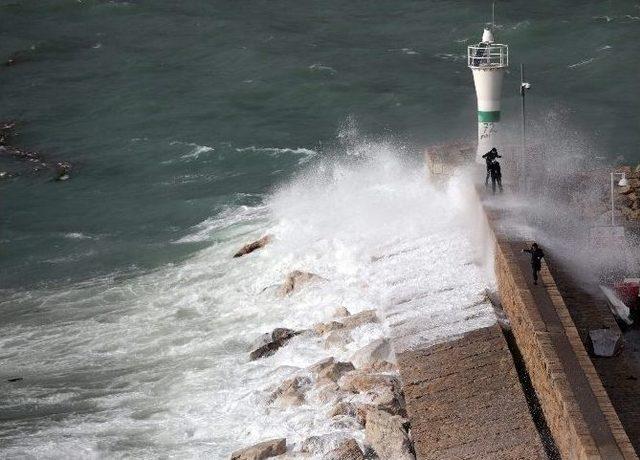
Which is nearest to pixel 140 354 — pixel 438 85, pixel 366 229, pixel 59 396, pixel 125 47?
pixel 59 396

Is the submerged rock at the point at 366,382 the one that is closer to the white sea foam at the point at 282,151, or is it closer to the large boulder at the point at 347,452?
the large boulder at the point at 347,452

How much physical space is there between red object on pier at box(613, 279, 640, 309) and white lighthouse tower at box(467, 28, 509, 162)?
19.5 ft

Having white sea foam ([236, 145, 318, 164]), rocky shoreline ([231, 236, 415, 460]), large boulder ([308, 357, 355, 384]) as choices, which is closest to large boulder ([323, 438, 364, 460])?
rocky shoreline ([231, 236, 415, 460])

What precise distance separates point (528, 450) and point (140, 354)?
9.19 m

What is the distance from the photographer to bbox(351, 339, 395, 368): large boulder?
16.4m

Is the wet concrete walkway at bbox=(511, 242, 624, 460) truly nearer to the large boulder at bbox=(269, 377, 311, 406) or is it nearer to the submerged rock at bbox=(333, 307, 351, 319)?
the submerged rock at bbox=(333, 307, 351, 319)

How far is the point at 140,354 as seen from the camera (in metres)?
19.4

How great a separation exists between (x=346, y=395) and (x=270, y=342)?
3.23 metres

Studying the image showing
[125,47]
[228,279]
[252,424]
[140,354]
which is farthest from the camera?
[125,47]

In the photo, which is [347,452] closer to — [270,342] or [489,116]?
[270,342]

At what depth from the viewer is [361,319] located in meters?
18.1

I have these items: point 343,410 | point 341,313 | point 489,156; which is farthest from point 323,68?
point 343,410

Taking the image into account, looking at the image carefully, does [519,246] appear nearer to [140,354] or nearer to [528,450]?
[528,450]

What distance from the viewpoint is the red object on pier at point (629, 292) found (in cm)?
1661
